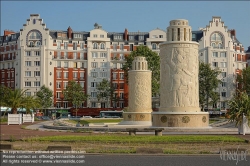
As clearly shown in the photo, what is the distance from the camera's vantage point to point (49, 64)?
10156 centimetres

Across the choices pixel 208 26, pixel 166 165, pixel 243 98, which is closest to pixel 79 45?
pixel 208 26

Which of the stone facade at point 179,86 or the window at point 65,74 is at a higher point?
the window at point 65,74

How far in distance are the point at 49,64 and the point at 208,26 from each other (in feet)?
139

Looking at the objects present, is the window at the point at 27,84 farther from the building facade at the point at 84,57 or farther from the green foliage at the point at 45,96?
the green foliage at the point at 45,96

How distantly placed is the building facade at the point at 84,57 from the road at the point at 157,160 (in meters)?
80.1

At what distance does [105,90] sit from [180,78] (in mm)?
63453

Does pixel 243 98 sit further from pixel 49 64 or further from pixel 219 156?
pixel 49 64

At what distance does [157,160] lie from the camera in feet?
59.3

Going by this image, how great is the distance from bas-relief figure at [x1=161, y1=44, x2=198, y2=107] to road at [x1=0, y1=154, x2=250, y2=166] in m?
18.3

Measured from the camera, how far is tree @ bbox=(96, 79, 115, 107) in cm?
9856

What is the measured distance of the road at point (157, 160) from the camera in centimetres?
1679

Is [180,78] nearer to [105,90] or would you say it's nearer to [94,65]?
[105,90]

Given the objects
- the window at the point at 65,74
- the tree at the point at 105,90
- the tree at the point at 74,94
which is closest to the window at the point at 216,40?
the tree at the point at 105,90

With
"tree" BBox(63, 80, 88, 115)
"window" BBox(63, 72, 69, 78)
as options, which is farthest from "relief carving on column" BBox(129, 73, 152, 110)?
"window" BBox(63, 72, 69, 78)
